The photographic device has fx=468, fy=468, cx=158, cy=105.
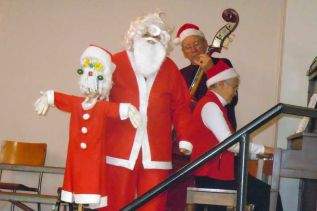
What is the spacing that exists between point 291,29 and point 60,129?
8.39 ft

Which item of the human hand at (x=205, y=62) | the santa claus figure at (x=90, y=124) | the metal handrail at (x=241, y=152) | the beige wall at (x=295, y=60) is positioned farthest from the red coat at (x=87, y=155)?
the beige wall at (x=295, y=60)

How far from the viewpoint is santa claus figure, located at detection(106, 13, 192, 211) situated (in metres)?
2.39

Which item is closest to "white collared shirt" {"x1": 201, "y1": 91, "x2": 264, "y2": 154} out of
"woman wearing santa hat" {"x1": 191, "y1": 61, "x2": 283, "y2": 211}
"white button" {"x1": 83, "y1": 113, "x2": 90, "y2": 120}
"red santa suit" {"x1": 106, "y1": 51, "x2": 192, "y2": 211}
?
"woman wearing santa hat" {"x1": 191, "y1": 61, "x2": 283, "y2": 211}

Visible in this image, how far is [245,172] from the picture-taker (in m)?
1.80

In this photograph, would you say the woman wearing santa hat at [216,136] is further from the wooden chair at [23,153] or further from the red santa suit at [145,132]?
the wooden chair at [23,153]

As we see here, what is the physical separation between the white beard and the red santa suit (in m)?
0.06

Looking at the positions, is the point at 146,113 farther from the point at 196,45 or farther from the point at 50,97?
the point at 196,45

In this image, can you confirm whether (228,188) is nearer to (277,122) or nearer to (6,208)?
(277,122)

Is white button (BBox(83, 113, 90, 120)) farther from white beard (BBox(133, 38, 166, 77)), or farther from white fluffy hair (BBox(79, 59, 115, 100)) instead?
white beard (BBox(133, 38, 166, 77))

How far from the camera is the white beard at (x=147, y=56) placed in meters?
2.44

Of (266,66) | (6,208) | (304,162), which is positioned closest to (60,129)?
(6,208)

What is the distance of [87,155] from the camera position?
2.32 metres

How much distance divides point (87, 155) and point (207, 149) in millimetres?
899

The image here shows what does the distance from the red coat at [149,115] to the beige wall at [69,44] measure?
89.2 inches
